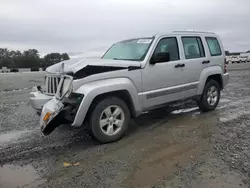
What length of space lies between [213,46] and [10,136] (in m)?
5.51

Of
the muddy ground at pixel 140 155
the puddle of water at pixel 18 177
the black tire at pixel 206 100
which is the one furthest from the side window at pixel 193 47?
the puddle of water at pixel 18 177

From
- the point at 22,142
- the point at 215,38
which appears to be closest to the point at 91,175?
the point at 22,142

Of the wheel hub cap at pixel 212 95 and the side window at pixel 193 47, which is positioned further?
the wheel hub cap at pixel 212 95

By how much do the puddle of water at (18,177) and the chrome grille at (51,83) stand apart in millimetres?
1627

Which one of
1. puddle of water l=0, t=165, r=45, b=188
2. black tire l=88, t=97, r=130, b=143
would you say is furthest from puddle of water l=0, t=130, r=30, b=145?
black tire l=88, t=97, r=130, b=143

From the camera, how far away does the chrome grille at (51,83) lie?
16.1ft

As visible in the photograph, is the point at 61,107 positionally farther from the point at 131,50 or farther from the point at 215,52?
the point at 215,52

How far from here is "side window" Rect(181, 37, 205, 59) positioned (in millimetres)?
6195

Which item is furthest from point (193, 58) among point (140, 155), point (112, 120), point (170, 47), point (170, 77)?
point (140, 155)

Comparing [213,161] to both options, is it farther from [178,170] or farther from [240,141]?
[240,141]


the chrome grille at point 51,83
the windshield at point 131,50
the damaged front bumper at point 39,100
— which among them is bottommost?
the damaged front bumper at point 39,100

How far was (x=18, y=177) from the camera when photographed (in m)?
3.58

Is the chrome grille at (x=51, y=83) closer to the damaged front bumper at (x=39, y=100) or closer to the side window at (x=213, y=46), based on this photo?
the damaged front bumper at (x=39, y=100)

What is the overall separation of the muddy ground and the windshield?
1.56 m
